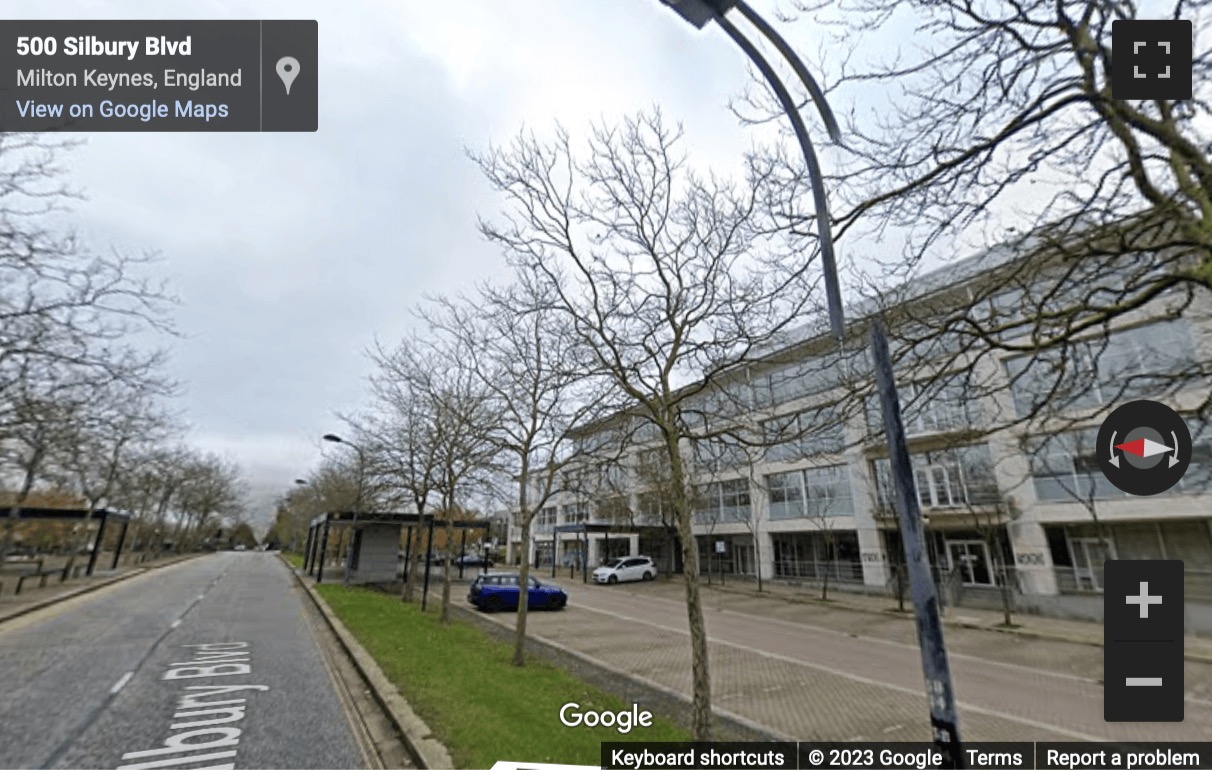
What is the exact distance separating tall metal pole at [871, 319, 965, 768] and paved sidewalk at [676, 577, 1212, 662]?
592 inches

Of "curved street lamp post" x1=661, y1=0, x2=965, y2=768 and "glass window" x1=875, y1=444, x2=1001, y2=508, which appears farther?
"glass window" x1=875, y1=444, x2=1001, y2=508

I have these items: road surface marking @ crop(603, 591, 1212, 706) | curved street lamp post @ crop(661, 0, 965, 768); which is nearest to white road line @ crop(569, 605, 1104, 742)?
road surface marking @ crop(603, 591, 1212, 706)

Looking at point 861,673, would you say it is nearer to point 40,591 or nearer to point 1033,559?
point 1033,559

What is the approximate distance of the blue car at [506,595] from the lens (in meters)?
19.4

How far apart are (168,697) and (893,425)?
970 cm

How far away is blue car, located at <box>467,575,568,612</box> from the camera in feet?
63.6

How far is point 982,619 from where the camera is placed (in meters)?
19.9

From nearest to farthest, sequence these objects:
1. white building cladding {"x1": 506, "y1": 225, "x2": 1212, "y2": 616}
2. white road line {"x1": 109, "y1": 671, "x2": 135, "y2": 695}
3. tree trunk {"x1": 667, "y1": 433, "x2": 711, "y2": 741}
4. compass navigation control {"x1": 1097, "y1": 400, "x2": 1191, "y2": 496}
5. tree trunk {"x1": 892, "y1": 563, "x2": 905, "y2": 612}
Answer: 1. compass navigation control {"x1": 1097, "y1": 400, "x2": 1191, "y2": 496}
2. tree trunk {"x1": 667, "y1": 433, "x2": 711, "y2": 741}
3. white road line {"x1": 109, "y1": 671, "x2": 135, "y2": 695}
4. white building cladding {"x1": 506, "y1": 225, "x2": 1212, "y2": 616}
5. tree trunk {"x1": 892, "y1": 563, "x2": 905, "y2": 612}

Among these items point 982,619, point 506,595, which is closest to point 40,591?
point 506,595

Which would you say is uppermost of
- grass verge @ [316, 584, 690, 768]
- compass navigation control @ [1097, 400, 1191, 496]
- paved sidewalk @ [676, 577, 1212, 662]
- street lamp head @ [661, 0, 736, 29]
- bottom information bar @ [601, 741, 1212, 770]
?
street lamp head @ [661, 0, 736, 29]

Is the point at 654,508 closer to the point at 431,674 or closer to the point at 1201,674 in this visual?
the point at 1201,674

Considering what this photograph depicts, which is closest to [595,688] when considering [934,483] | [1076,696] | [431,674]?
[431,674]

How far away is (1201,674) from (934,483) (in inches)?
533

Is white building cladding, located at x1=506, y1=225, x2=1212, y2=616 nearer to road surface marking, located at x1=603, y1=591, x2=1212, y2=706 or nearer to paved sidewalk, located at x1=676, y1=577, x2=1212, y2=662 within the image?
paved sidewalk, located at x1=676, y1=577, x2=1212, y2=662
